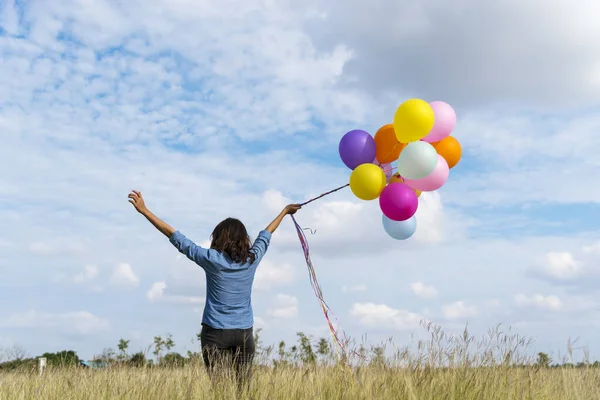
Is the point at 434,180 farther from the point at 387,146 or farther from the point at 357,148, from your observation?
the point at 357,148

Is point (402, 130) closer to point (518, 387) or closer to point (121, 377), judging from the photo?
point (518, 387)

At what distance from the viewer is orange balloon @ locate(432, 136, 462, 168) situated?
6609mm

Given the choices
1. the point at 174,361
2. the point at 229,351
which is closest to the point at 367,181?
the point at 229,351

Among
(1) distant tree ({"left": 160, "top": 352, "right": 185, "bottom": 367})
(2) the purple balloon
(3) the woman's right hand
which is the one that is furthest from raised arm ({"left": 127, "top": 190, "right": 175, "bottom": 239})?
(2) the purple balloon

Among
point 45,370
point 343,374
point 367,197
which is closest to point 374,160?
point 367,197

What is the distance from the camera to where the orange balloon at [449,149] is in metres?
6.61

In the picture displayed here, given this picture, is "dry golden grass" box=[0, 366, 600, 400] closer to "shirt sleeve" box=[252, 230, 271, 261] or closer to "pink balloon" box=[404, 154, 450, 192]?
"shirt sleeve" box=[252, 230, 271, 261]

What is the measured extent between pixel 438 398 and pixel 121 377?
2910mm

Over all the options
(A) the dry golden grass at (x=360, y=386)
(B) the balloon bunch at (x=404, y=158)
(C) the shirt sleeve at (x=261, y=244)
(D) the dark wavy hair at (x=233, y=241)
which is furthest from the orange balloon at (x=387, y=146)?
(A) the dry golden grass at (x=360, y=386)

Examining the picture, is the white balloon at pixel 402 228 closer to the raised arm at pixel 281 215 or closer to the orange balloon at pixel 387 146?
the orange balloon at pixel 387 146

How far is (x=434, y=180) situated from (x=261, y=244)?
1.93 m

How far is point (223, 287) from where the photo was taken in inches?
205

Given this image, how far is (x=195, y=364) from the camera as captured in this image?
6.08 m

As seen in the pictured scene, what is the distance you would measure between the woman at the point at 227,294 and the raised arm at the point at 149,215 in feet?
0.30
